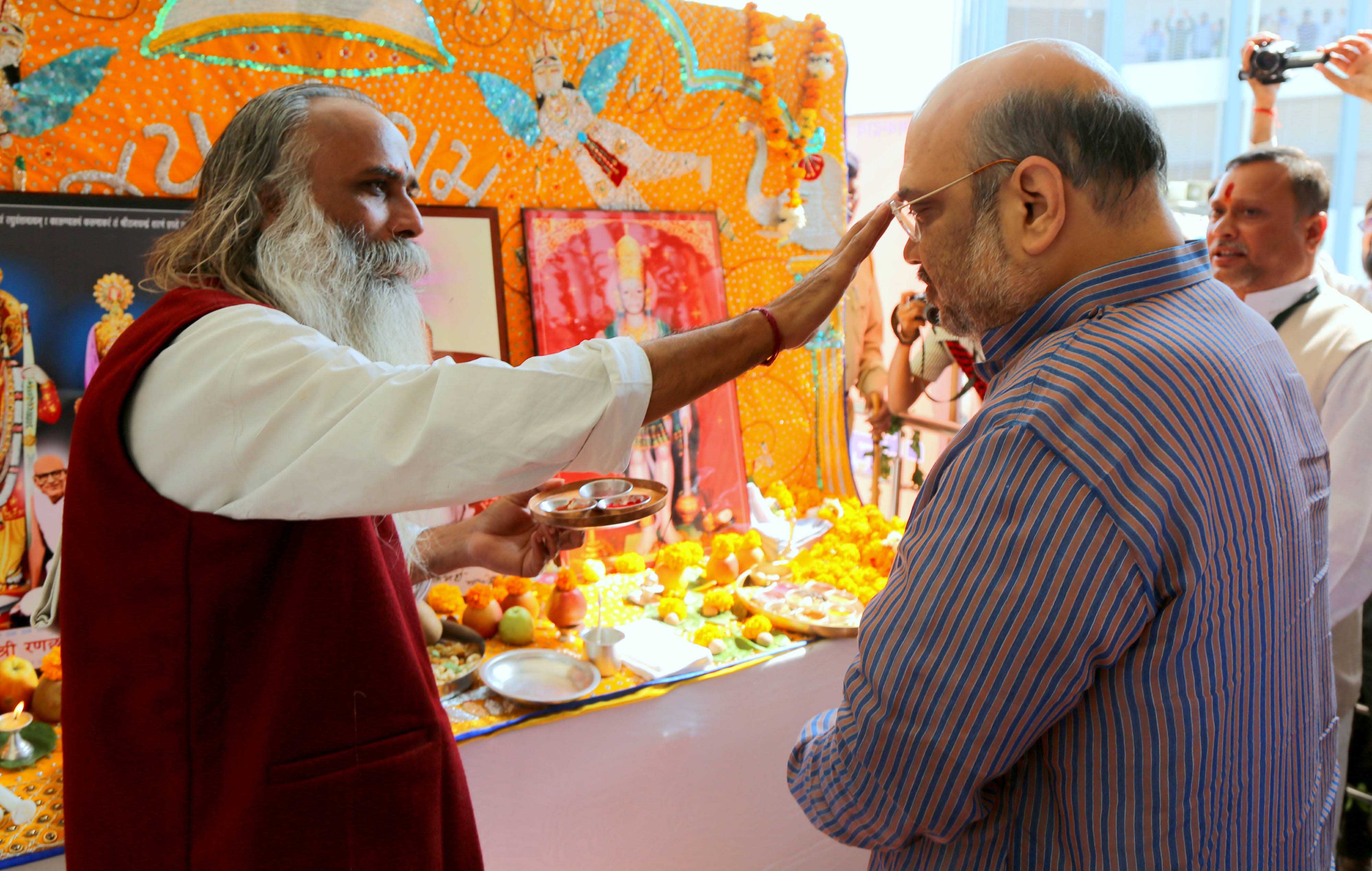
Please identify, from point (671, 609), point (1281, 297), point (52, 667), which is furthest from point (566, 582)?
point (1281, 297)

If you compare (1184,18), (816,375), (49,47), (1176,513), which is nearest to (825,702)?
(1176,513)

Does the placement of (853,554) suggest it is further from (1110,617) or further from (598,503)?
(1110,617)

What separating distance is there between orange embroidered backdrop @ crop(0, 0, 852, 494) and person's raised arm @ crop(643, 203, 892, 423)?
84.8 inches

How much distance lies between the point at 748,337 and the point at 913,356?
9.53ft

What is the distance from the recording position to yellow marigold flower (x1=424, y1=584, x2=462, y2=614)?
9.37 feet

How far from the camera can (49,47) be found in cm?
245

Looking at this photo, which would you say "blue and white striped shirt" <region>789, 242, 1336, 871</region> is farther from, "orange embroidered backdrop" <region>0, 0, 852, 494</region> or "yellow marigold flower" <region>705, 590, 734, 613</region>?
"orange embroidered backdrop" <region>0, 0, 852, 494</region>

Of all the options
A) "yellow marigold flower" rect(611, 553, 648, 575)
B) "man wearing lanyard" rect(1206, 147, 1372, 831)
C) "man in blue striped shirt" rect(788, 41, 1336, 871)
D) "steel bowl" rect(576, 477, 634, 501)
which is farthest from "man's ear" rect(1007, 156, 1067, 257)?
"yellow marigold flower" rect(611, 553, 648, 575)

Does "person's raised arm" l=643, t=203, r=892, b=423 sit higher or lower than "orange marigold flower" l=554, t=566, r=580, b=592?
higher

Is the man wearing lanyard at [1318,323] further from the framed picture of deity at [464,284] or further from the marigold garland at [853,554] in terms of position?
the framed picture of deity at [464,284]

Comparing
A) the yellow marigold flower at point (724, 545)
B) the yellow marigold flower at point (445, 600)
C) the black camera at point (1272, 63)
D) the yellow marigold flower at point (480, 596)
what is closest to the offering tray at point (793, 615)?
the yellow marigold flower at point (724, 545)

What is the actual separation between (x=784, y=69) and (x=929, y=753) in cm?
387

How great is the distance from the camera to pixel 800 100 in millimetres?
4227

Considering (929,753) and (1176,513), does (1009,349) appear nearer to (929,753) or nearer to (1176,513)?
(1176,513)
